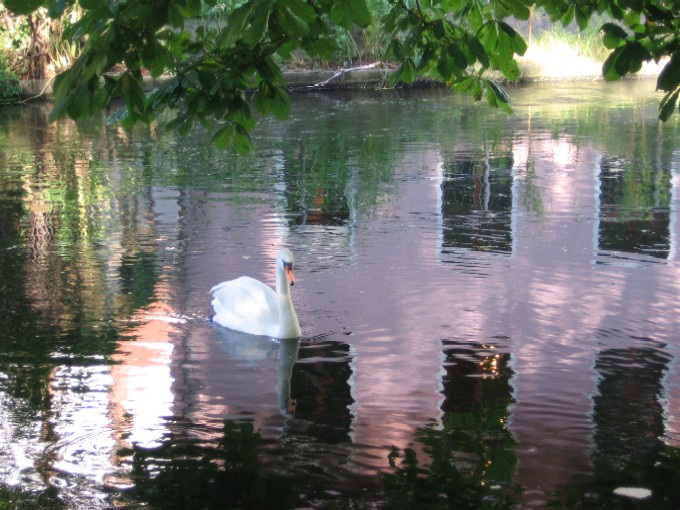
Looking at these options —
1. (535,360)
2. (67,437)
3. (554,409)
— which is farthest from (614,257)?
(67,437)

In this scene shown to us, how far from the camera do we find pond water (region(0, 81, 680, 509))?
18.4 ft

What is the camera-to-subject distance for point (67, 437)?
20.1ft

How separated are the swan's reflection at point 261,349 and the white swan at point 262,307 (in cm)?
5

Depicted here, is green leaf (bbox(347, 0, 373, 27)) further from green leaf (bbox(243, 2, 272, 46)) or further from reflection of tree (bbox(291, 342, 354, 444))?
reflection of tree (bbox(291, 342, 354, 444))

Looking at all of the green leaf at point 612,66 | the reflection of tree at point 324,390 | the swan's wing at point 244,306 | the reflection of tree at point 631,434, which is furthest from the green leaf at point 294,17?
the swan's wing at point 244,306

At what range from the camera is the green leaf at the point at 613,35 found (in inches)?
192

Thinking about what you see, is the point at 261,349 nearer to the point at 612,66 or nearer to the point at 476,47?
the point at 476,47

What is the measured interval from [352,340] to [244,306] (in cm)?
96

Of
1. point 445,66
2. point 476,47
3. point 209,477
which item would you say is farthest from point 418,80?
point 209,477

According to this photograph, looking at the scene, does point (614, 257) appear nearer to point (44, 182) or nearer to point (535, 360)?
point (535, 360)

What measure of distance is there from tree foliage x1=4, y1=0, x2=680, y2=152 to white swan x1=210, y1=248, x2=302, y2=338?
215 cm

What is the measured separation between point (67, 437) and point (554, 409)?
2952mm

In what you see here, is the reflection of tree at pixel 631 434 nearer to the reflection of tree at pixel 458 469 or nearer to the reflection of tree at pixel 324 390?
the reflection of tree at pixel 458 469

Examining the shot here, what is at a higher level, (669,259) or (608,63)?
(608,63)
